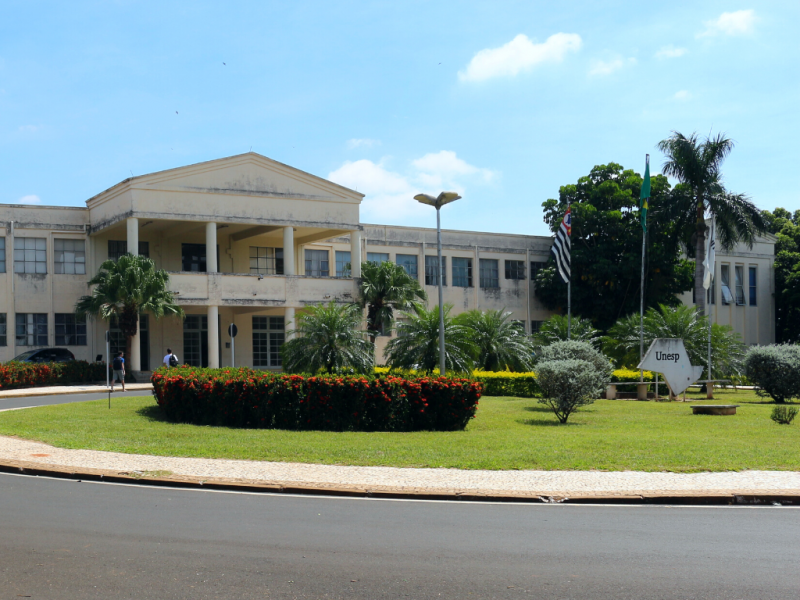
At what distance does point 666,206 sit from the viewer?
41125mm

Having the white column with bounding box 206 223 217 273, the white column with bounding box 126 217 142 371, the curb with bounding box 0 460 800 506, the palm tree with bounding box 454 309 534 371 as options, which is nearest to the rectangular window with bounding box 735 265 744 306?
the palm tree with bounding box 454 309 534 371

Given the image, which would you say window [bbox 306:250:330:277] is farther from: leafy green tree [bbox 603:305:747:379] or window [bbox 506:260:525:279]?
leafy green tree [bbox 603:305:747:379]

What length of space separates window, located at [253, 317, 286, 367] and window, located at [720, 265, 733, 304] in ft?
90.5

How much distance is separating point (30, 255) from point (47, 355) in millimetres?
4496

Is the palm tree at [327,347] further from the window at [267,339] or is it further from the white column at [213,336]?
the window at [267,339]

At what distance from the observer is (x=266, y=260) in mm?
41188

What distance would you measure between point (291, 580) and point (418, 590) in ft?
3.08

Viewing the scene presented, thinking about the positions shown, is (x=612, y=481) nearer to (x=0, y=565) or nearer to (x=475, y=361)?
(x=0, y=565)

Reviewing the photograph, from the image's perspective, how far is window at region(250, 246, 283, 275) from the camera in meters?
40.9

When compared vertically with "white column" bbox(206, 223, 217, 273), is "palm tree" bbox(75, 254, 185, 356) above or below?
below

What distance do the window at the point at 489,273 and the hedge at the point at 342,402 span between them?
2942 cm

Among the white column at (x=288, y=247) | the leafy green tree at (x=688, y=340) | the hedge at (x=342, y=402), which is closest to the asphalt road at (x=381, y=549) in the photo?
the hedge at (x=342, y=402)

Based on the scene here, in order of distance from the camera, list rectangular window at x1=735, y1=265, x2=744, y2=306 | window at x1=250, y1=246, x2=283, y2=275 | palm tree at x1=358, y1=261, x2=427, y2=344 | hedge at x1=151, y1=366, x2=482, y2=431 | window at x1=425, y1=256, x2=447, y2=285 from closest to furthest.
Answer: hedge at x1=151, y1=366, x2=482, y2=431, palm tree at x1=358, y1=261, x2=427, y2=344, window at x1=250, y1=246, x2=283, y2=275, window at x1=425, y1=256, x2=447, y2=285, rectangular window at x1=735, y1=265, x2=744, y2=306

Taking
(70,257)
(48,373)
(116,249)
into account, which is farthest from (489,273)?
(48,373)
